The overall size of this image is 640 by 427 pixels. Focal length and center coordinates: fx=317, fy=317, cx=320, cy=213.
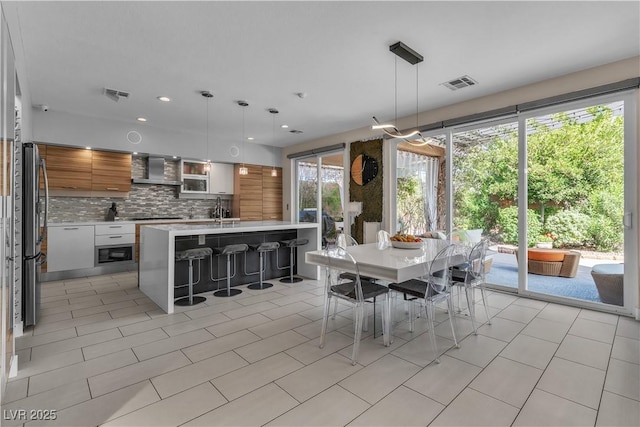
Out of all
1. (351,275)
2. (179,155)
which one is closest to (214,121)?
(179,155)

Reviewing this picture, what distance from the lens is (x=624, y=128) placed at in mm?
3352

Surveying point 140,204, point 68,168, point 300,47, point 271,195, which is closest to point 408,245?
point 300,47

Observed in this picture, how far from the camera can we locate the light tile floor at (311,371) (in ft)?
5.91

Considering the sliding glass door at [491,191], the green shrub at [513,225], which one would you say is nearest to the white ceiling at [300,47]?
the sliding glass door at [491,191]

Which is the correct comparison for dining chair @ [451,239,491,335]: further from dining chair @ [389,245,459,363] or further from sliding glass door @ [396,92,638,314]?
sliding glass door @ [396,92,638,314]

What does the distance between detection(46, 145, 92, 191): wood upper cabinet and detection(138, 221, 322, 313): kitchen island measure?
201 centimetres

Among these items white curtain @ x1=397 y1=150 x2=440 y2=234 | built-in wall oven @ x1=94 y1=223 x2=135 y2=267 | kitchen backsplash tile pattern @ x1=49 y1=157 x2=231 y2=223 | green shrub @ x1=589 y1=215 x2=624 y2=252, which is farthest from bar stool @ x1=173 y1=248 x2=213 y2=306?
green shrub @ x1=589 y1=215 x2=624 y2=252

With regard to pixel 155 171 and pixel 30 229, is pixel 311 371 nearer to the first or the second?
pixel 30 229

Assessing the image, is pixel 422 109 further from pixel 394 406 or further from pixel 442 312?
pixel 394 406

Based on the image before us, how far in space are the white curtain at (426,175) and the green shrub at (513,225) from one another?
0.95 meters

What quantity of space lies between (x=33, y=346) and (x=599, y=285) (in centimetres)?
564

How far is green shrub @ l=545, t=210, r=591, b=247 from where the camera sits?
12.2 feet

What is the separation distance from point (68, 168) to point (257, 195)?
3450 mm

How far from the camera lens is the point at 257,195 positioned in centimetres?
736
